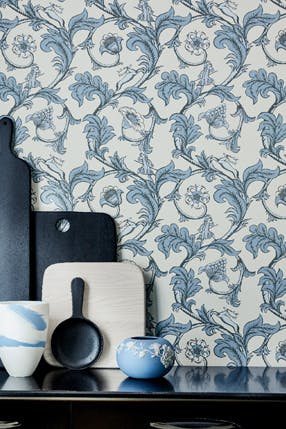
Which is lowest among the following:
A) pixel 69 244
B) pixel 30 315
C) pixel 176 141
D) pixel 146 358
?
pixel 146 358

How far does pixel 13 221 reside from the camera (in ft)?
7.47

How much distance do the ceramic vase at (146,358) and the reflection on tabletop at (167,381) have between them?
2 centimetres

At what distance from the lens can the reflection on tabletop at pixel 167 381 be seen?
1.84 m

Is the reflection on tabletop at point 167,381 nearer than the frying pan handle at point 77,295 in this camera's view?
Yes

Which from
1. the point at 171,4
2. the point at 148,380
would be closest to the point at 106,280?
the point at 148,380

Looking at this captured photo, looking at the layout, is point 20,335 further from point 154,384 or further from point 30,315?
point 154,384

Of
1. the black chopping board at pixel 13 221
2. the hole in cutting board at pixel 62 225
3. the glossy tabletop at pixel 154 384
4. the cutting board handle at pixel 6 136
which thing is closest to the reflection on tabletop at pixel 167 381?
the glossy tabletop at pixel 154 384

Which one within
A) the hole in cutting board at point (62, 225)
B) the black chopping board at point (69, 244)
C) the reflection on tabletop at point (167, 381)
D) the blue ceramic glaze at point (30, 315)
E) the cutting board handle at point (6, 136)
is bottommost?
the reflection on tabletop at point (167, 381)

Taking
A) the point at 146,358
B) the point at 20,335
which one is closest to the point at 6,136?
the point at 20,335

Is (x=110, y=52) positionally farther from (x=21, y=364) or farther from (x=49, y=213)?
(x=21, y=364)

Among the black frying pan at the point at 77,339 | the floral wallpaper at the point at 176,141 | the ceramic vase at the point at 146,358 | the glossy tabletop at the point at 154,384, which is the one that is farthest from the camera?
the floral wallpaper at the point at 176,141

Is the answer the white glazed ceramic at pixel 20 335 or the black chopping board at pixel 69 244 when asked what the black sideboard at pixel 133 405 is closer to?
the white glazed ceramic at pixel 20 335

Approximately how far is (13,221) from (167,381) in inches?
28.6

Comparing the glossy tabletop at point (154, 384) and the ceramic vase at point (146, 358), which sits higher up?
the ceramic vase at point (146, 358)
